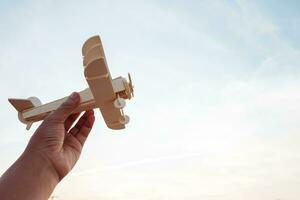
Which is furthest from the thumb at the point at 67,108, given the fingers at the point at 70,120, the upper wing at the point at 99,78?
the fingers at the point at 70,120

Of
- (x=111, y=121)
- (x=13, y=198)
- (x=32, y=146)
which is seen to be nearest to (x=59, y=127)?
(x=32, y=146)

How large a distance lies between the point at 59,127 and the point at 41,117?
0.76m

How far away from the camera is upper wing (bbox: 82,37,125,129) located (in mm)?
3258

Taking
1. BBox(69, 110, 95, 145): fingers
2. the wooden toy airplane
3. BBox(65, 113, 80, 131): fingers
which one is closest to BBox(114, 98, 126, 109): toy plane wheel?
the wooden toy airplane

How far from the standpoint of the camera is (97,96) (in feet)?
12.0

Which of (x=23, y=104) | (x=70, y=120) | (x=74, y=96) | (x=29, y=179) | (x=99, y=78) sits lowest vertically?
(x=29, y=179)

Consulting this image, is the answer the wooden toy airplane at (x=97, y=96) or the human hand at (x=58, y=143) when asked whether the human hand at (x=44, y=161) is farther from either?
the wooden toy airplane at (x=97, y=96)

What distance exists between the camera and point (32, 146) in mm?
3449

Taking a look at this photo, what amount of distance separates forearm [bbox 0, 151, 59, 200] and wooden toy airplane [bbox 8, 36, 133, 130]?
809 millimetres

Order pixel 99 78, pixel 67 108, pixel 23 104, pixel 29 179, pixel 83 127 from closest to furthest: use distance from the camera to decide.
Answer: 1. pixel 29 179
2. pixel 99 78
3. pixel 67 108
4. pixel 83 127
5. pixel 23 104

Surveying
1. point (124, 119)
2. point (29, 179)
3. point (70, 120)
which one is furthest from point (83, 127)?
point (29, 179)

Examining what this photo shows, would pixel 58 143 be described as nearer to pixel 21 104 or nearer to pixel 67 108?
pixel 67 108

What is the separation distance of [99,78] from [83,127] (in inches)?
44.7

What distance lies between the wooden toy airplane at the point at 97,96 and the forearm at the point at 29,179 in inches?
31.8
